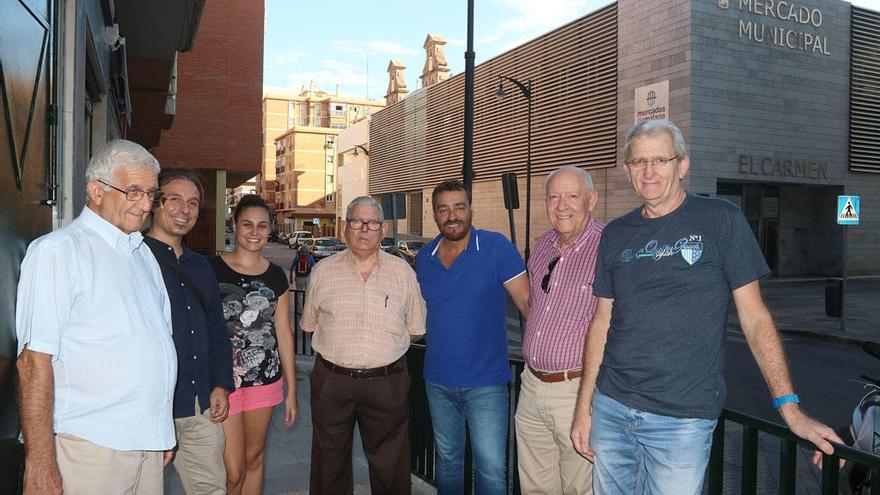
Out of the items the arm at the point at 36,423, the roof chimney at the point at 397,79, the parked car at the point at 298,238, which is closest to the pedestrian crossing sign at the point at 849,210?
the arm at the point at 36,423

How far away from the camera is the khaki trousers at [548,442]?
124 inches

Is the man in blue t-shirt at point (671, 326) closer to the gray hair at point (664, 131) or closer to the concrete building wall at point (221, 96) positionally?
the gray hair at point (664, 131)

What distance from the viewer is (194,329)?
303 centimetres

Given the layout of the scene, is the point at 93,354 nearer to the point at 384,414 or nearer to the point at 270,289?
the point at 270,289

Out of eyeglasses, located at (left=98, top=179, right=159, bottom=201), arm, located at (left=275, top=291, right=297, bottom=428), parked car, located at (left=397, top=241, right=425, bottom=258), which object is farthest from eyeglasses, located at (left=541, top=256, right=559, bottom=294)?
parked car, located at (left=397, top=241, right=425, bottom=258)

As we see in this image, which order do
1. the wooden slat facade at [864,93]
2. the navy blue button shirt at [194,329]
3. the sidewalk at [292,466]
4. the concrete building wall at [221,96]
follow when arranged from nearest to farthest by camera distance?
the navy blue button shirt at [194,329]
the sidewalk at [292,466]
the concrete building wall at [221,96]
the wooden slat facade at [864,93]

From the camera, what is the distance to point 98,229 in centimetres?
228

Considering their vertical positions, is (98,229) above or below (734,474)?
above

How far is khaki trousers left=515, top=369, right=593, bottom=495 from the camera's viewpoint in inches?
124

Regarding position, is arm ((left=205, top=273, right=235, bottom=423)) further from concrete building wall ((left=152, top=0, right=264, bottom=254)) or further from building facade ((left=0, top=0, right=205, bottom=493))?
concrete building wall ((left=152, top=0, right=264, bottom=254))

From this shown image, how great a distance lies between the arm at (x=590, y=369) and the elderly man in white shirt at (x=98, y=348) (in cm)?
166

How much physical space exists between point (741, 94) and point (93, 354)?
982 inches

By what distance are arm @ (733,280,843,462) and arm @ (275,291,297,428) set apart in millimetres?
2447

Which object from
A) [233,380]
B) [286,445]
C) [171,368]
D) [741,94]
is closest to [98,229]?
[171,368]
